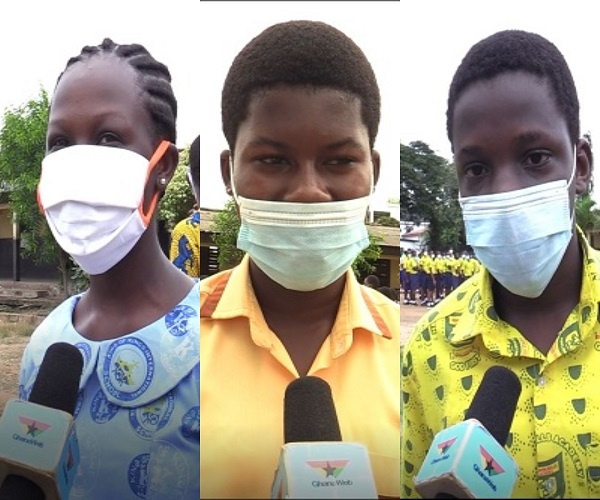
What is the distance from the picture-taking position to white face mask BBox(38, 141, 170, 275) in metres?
1.44

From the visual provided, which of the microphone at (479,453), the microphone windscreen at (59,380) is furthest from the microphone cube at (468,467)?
the microphone windscreen at (59,380)

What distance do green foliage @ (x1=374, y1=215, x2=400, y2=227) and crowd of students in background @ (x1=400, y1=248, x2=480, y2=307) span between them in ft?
0.16

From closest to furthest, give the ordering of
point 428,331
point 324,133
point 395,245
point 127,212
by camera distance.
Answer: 1. point 324,133
2. point 395,245
3. point 428,331
4. point 127,212

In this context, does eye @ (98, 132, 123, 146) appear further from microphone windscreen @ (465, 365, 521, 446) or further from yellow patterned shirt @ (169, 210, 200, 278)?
microphone windscreen @ (465, 365, 521, 446)

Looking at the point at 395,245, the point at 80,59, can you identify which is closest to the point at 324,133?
the point at 395,245

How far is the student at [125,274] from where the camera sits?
1.46 m

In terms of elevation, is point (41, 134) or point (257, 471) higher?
point (41, 134)

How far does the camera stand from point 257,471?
1.18 meters

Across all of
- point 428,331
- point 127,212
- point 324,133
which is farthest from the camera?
point 127,212

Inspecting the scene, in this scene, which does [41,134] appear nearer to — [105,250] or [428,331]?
[105,250]

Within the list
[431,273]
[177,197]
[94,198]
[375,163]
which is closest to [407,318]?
[431,273]

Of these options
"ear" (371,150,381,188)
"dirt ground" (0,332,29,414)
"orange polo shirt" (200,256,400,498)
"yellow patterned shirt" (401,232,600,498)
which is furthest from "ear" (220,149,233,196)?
"dirt ground" (0,332,29,414)

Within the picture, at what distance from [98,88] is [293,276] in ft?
2.11

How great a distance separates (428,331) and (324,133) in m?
0.45
